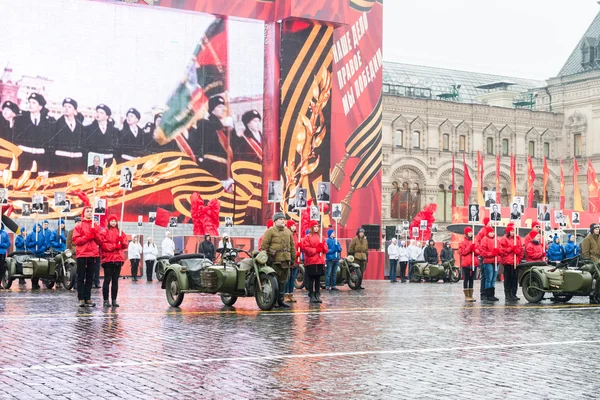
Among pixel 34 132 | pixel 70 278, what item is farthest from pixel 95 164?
pixel 34 132

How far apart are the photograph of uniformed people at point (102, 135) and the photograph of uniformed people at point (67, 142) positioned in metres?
0.38

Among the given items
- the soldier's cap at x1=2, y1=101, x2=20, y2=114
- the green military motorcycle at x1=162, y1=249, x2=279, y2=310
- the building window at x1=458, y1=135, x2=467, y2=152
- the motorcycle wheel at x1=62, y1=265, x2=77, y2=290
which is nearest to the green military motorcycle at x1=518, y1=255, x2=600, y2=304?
the green military motorcycle at x1=162, y1=249, x2=279, y2=310

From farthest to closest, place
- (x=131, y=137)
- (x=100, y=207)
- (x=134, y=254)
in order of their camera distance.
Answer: (x=131, y=137) → (x=134, y=254) → (x=100, y=207)

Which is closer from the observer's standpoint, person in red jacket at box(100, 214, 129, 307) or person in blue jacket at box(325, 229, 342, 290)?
person in red jacket at box(100, 214, 129, 307)

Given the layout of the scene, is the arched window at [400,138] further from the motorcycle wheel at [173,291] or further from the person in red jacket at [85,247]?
the person in red jacket at [85,247]

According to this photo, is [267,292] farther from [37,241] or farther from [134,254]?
[134,254]

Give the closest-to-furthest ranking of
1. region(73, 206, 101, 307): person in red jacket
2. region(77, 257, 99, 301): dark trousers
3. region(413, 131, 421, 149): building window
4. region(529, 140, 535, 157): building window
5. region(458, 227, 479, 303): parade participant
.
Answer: region(77, 257, 99, 301): dark trousers < region(73, 206, 101, 307): person in red jacket < region(458, 227, 479, 303): parade participant < region(413, 131, 421, 149): building window < region(529, 140, 535, 157): building window

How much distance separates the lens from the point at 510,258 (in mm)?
22641

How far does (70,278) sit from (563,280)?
1167 centimetres

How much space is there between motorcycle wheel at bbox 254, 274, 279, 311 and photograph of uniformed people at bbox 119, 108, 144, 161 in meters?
29.9

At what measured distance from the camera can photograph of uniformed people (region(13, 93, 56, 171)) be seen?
147ft

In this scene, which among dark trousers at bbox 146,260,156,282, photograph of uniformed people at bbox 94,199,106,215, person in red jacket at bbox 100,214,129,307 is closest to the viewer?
person in red jacket at bbox 100,214,129,307

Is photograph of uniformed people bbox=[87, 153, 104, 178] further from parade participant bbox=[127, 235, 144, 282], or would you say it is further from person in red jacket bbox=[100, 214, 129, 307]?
parade participant bbox=[127, 235, 144, 282]

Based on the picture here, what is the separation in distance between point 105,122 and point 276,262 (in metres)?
29.6
